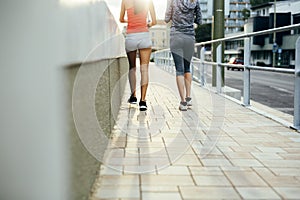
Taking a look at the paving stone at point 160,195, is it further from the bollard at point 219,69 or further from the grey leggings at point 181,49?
the bollard at point 219,69

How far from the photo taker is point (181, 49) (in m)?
5.90

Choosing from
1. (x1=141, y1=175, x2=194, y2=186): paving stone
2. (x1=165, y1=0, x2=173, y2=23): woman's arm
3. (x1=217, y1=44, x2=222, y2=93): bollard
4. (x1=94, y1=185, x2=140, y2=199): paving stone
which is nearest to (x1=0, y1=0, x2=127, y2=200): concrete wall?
(x1=94, y1=185, x2=140, y2=199): paving stone

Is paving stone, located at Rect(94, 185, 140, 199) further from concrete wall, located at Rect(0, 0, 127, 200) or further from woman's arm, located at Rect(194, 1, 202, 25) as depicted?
woman's arm, located at Rect(194, 1, 202, 25)

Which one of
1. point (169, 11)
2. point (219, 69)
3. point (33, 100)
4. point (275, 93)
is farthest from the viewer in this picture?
point (275, 93)

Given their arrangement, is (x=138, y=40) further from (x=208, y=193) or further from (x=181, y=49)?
(x=208, y=193)

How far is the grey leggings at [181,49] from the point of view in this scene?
5.86m

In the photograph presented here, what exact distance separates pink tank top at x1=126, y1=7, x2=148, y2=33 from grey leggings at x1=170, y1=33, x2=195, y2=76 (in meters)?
Answer: 0.53

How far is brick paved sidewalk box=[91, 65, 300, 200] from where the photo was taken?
252 centimetres

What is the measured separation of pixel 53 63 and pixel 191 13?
4686 mm

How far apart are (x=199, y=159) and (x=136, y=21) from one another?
2.76m

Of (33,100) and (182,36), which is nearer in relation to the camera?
(33,100)

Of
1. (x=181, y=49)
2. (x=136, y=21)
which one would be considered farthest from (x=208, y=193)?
(x=181, y=49)

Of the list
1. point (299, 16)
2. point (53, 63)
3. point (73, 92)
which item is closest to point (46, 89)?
point (53, 63)

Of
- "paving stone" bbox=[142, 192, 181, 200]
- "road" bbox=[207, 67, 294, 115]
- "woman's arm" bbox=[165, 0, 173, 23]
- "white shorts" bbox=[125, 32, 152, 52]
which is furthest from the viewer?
"road" bbox=[207, 67, 294, 115]
